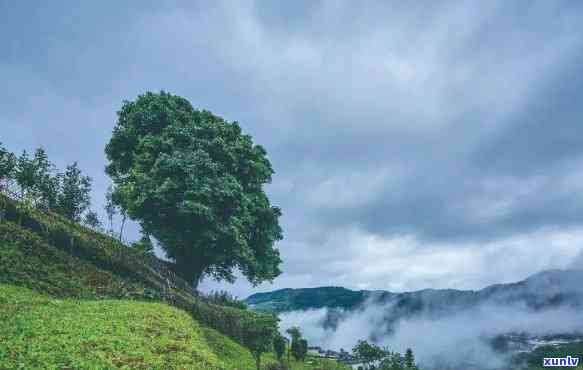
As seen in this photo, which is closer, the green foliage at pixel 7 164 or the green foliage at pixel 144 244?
the green foliage at pixel 7 164

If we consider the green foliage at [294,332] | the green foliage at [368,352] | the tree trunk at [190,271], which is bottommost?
the green foliage at [368,352]

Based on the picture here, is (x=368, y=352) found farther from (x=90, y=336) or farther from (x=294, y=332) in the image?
(x=90, y=336)

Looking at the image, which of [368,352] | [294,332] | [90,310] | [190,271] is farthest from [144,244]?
[368,352]

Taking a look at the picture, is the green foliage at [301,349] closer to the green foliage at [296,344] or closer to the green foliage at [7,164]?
the green foliage at [296,344]

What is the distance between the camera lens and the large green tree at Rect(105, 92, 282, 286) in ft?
118

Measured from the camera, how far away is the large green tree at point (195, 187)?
35.9 meters

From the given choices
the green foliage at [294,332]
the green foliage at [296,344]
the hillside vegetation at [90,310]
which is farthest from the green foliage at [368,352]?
the hillside vegetation at [90,310]

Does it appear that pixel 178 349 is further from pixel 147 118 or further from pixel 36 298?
pixel 147 118

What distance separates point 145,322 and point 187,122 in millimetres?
26289

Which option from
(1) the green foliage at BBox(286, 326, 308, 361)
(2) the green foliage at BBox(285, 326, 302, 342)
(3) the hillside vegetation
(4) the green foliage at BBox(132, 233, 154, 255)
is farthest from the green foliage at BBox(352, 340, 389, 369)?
(4) the green foliage at BBox(132, 233, 154, 255)

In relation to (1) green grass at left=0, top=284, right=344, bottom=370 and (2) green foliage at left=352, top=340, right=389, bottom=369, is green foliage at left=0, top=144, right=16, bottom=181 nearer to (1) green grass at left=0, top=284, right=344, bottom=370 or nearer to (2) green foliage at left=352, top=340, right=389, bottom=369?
(1) green grass at left=0, top=284, right=344, bottom=370

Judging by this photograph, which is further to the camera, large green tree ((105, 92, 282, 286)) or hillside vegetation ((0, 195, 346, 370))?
large green tree ((105, 92, 282, 286))

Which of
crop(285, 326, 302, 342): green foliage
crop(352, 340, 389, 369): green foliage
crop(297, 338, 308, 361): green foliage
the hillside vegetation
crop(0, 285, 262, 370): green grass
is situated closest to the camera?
crop(0, 285, 262, 370): green grass

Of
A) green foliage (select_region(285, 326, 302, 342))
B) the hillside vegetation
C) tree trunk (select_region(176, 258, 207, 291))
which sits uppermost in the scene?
tree trunk (select_region(176, 258, 207, 291))
